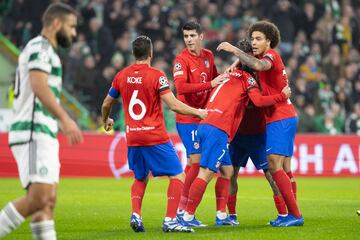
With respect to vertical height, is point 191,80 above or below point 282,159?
above

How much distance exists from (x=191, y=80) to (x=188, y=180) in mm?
1307

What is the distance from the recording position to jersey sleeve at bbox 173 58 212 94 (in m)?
11.6

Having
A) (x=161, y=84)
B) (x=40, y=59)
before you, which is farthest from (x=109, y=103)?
(x=40, y=59)

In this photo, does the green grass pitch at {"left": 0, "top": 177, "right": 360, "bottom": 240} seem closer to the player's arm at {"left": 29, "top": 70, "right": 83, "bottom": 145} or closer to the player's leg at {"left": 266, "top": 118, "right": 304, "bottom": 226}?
the player's leg at {"left": 266, "top": 118, "right": 304, "bottom": 226}

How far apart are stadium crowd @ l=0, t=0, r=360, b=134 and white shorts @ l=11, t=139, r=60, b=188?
15152 millimetres

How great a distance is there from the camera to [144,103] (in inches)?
423

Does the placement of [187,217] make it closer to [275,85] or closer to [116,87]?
[116,87]

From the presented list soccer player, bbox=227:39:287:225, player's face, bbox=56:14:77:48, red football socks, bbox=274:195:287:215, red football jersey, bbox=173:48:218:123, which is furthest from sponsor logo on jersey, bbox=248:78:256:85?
player's face, bbox=56:14:77:48

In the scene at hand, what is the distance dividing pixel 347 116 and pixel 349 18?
369 centimetres

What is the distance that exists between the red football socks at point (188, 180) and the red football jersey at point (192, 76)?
61cm

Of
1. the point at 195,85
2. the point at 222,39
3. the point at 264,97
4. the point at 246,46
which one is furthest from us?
the point at 222,39

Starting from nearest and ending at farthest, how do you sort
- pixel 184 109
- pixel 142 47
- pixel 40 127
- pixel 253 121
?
1. pixel 40 127
2. pixel 184 109
3. pixel 142 47
4. pixel 253 121

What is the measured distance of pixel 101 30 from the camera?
78.4ft

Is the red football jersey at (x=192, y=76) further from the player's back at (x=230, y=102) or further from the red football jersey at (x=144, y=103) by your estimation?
the red football jersey at (x=144, y=103)
